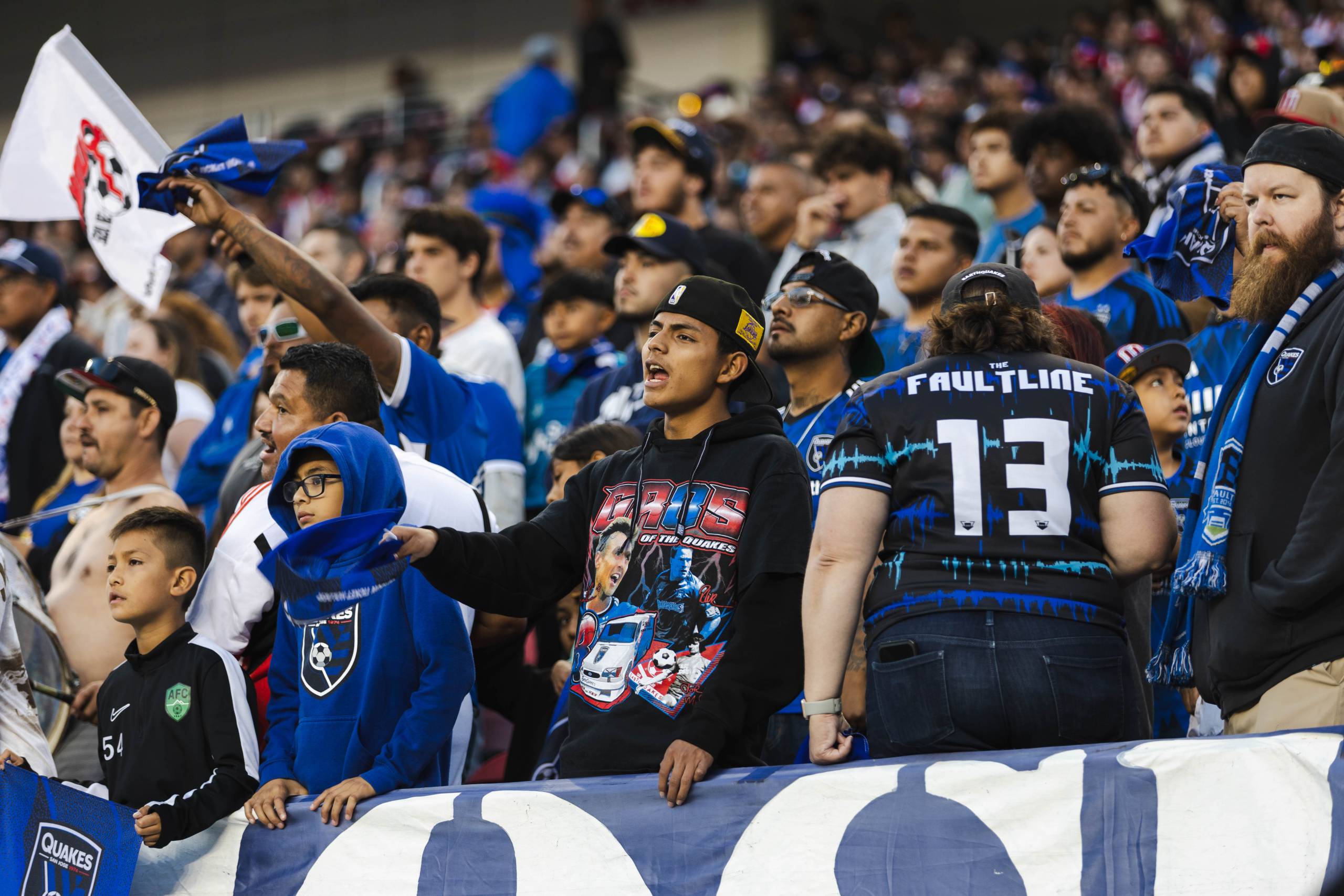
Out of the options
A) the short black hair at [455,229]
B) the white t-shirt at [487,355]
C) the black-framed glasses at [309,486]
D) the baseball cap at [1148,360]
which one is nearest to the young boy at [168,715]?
the black-framed glasses at [309,486]

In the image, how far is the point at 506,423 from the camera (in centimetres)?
639

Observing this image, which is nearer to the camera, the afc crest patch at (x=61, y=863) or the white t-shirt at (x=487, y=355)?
the afc crest patch at (x=61, y=863)

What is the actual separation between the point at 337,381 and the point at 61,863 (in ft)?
5.16

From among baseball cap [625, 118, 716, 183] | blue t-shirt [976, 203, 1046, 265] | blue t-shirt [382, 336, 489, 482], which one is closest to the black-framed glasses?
blue t-shirt [382, 336, 489, 482]

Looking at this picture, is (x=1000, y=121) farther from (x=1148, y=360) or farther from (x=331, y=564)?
(x=331, y=564)

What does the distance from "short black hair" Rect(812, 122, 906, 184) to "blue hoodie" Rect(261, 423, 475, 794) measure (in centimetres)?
429

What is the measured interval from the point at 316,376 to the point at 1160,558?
254cm

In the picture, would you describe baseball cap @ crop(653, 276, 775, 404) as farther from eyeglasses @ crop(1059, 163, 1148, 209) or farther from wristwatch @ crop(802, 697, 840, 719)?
A: eyeglasses @ crop(1059, 163, 1148, 209)

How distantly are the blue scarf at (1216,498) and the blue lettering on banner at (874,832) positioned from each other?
1.78ft

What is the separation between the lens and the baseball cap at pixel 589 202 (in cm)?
901

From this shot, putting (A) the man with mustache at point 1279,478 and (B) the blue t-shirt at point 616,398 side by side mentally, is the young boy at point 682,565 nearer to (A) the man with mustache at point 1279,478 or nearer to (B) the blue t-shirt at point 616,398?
(A) the man with mustache at point 1279,478

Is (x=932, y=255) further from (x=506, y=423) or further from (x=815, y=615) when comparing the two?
(x=815, y=615)

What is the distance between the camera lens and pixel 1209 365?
5.62m

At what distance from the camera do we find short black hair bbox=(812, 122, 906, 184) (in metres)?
8.07
